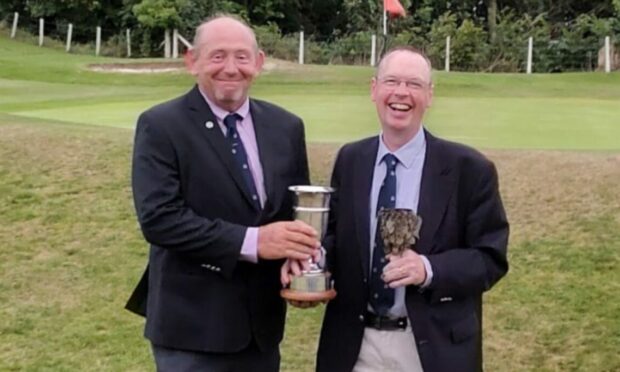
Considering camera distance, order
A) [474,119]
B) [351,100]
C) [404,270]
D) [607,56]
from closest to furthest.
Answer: [404,270]
[474,119]
[351,100]
[607,56]

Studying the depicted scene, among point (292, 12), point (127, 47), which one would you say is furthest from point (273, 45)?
point (292, 12)

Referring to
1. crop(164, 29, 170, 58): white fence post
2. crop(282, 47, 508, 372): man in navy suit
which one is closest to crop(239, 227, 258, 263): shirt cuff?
crop(282, 47, 508, 372): man in navy suit

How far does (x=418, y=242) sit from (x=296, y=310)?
3076 millimetres

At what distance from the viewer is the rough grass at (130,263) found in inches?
216

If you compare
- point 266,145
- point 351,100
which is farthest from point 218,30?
point 351,100

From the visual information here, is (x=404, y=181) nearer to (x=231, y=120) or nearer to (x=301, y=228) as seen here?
(x=301, y=228)

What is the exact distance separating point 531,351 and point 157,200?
3027mm

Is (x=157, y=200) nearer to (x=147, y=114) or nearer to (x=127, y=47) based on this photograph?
(x=147, y=114)

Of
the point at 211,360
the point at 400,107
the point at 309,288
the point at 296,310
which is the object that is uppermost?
the point at 400,107

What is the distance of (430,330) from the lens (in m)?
3.02

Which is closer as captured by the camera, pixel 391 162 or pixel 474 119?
pixel 391 162

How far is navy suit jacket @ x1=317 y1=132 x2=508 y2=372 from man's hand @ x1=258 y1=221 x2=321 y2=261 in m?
0.16

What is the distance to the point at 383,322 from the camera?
306 cm

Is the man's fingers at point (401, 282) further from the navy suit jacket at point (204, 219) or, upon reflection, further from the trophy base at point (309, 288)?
the navy suit jacket at point (204, 219)
